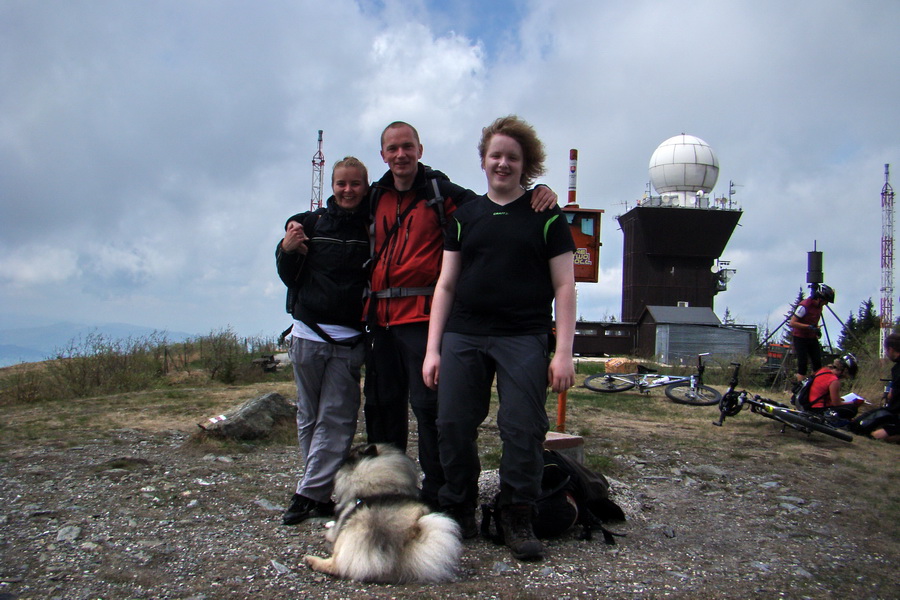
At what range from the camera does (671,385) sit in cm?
1020

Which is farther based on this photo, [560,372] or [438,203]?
[438,203]

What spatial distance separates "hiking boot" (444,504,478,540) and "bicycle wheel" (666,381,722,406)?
718cm

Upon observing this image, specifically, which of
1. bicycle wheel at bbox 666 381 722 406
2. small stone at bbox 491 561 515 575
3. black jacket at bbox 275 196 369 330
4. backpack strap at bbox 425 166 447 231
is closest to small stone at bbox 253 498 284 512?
black jacket at bbox 275 196 369 330

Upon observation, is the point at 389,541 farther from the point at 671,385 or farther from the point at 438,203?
the point at 671,385

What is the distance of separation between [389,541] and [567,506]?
3.34 ft

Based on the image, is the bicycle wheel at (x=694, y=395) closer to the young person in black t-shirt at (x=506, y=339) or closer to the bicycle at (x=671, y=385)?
the bicycle at (x=671, y=385)

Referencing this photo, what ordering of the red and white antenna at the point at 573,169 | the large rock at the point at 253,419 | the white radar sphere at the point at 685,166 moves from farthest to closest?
1. the white radar sphere at the point at 685,166
2. the red and white antenna at the point at 573,169
3. the large rock at the point at 253,419

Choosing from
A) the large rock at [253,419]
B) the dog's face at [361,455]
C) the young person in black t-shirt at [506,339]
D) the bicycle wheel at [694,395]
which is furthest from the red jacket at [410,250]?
the bicycle wheel at [694,395]

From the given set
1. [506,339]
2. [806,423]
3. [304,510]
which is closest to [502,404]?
[506,339]

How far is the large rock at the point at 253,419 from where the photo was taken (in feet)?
18.6

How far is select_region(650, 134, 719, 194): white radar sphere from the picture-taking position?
103 ft

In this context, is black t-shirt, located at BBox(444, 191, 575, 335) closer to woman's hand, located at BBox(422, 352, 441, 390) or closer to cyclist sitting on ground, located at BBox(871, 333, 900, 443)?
woman's hand, located at BBox(422, 352, 441, 390)

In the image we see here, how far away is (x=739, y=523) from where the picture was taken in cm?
392

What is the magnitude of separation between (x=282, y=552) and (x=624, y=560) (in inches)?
63.5
